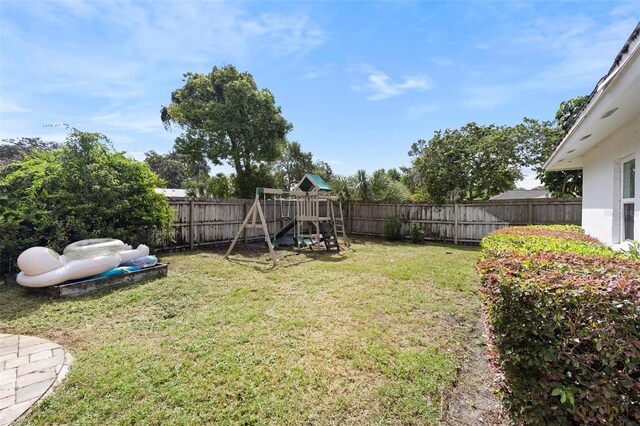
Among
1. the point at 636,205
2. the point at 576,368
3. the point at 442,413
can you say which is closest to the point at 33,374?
the point at 442,413

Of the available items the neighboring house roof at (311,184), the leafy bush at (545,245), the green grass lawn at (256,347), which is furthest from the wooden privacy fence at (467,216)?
the leafy bush at (545,245)

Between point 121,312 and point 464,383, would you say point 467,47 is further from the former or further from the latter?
point 121,312

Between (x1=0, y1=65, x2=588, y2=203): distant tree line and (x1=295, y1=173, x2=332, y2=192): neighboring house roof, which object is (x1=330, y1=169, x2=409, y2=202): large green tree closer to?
(x1=0, y1=65, x2=588, y2=203): distant tree line

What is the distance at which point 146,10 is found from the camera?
542cm

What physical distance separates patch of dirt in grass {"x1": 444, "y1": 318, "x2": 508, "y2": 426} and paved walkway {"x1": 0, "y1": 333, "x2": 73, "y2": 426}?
3266 millimetres

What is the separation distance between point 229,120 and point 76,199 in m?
11.9

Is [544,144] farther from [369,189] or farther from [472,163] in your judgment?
[369,189]

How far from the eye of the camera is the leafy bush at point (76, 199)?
557 centimetres

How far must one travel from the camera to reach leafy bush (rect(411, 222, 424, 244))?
12266 mm

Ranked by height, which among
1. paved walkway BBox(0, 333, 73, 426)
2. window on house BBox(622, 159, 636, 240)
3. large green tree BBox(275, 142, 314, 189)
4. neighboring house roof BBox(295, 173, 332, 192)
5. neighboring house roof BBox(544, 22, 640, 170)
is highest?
large green tree BBox(275, 142, 314, 189)

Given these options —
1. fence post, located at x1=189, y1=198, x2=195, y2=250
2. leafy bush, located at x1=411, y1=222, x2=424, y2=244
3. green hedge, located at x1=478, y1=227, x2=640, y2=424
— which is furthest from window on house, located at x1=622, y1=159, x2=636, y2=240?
fence post, located at x1=189, y1=198, x2=195, y2=250

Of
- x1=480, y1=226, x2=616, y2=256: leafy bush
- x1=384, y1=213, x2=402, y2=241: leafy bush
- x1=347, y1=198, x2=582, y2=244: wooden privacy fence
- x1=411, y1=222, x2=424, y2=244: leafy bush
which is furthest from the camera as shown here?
x1=384, y1=213, x2=402, y2=241: leafy bush

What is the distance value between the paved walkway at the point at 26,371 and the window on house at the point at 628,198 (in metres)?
6.62

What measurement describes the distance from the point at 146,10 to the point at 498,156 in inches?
552
